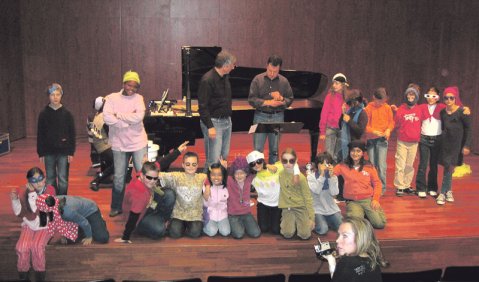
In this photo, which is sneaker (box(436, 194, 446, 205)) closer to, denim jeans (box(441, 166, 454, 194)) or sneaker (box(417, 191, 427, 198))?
denim jeans (box(441, 166, 454, 194))

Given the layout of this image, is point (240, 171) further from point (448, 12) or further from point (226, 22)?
point (448, 12)

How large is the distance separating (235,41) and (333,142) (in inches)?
176

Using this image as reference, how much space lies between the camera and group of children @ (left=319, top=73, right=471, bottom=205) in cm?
637

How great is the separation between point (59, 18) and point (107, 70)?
4.19ft

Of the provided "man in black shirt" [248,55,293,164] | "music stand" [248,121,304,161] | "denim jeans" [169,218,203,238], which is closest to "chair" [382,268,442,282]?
"denim jeans" [169,218,203,238]

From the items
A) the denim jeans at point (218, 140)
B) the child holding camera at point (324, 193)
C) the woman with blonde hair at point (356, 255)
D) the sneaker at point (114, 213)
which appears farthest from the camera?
the denim jeans at point (218, 140)

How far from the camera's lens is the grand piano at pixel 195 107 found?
268 inches

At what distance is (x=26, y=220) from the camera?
4891mm

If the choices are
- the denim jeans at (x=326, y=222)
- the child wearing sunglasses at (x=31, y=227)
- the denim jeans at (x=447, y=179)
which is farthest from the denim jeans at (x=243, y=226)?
the denim jeans at (x=447, y=179)

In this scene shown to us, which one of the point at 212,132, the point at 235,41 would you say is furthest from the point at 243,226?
the point at 235,41

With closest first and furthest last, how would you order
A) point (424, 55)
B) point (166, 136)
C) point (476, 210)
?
point (476, 210), point (166, 136), point (424, 55)

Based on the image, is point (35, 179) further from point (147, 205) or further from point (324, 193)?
point (324, 193)

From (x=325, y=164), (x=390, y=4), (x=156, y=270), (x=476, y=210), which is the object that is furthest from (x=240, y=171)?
(x=390, y=4)

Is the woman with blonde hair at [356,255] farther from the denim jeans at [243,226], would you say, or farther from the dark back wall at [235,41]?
the dark back wall at [235,41]
